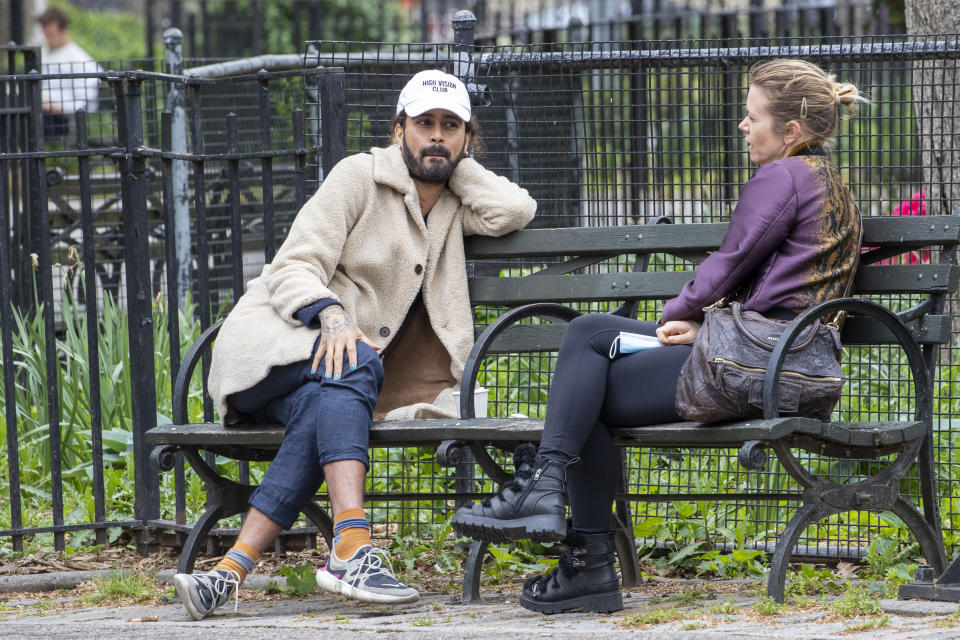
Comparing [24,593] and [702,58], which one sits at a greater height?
[702,58]

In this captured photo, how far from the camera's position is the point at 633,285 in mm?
4395

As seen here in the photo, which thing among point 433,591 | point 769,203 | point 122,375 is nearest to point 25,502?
point 122,375

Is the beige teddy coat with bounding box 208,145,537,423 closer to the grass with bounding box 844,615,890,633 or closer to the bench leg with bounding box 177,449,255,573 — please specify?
the bench leg with bounding box 177,449,255,573

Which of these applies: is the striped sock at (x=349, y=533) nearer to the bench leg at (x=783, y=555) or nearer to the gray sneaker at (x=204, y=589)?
the gray sneaker at (x=204, y=589)

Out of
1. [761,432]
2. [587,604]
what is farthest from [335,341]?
[761,432]

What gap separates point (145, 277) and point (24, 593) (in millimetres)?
1142

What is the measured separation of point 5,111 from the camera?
7.16 metres

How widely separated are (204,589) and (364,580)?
0.44 metres

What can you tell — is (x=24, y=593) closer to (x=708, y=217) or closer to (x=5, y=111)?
(x=708, y=217)

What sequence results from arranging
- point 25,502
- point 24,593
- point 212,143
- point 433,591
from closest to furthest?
point 433,591 → point 24,593 → point 25,502 → point 212,143

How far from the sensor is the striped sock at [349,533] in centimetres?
372

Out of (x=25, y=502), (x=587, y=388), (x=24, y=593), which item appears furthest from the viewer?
(x=25, y=502)

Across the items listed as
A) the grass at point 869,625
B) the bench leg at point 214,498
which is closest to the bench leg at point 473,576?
the bench leg at point 214,498

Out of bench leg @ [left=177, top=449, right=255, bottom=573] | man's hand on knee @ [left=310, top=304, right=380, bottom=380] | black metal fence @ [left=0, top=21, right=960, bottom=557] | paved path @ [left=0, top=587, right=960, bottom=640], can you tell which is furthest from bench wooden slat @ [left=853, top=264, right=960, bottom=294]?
bench leg @ [left=177, top=449, right=255, bottom=573]
